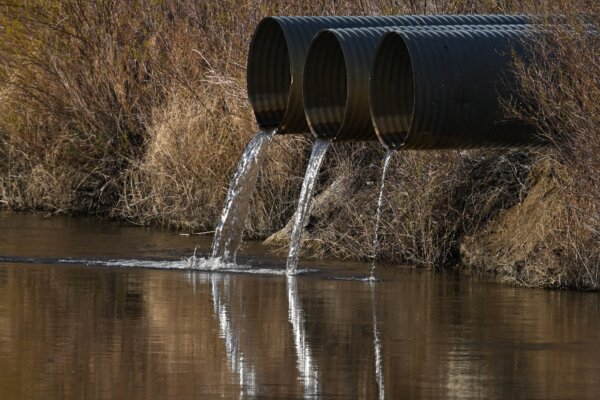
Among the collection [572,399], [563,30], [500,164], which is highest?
[563,30]

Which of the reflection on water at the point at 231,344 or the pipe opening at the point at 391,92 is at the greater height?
the pipe opening at the point at 391,92

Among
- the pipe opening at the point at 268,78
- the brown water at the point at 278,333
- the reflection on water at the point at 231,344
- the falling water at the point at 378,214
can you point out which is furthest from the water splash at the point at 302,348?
the pipe opening at the point at 268,78

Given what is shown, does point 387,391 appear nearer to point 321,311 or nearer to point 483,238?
point 321,311

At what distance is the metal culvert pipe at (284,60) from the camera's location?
46.1ft

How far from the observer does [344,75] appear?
1468 cm

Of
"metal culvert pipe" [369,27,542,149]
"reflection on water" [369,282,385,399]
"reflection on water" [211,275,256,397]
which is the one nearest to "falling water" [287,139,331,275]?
"metal culvert pipe" [369,27,542,149]

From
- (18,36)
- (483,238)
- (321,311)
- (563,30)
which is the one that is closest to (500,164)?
(483,238)

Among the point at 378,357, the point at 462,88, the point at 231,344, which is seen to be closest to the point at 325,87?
the point at 462,88

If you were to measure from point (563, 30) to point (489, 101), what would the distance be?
0.78m

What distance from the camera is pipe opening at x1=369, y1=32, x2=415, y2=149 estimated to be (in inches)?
518

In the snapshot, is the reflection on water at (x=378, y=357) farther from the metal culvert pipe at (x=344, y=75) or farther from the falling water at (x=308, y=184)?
the metal culvert pipe at (x=344, y=75)

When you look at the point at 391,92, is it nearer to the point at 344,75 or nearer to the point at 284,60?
the point at 344,75

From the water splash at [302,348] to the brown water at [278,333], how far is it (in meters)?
0.01

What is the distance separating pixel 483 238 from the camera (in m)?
13.6
